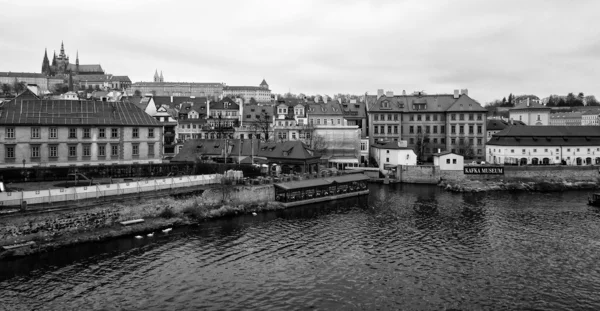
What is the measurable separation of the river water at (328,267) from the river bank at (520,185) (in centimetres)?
1864

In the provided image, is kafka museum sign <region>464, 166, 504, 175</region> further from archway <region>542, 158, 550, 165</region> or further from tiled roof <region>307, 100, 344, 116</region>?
tiled roof <region>307, 100, 344, 116</region>

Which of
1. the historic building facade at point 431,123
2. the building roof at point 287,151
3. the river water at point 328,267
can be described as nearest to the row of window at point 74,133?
the building roof at point 287,151

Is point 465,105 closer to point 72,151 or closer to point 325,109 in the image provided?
point 325,109

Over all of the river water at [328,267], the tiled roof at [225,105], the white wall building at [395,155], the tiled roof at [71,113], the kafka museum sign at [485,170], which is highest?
the tiled roof at [225,105]

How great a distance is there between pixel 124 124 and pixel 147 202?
50.8 ft

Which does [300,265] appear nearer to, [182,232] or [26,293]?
[182,232]

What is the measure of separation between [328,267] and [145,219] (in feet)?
54.2

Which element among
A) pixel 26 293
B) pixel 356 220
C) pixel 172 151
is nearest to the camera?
pixel 26 293

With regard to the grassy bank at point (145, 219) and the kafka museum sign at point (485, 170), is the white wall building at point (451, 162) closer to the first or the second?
the kafka museum sign at point (485, 170)

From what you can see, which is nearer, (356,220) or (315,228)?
(315,228)

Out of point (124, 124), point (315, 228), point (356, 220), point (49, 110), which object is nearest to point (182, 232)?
point (315, 228)

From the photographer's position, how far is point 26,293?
21422 millimetres

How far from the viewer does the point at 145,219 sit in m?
34.4

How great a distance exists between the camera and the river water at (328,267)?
2138 cm
